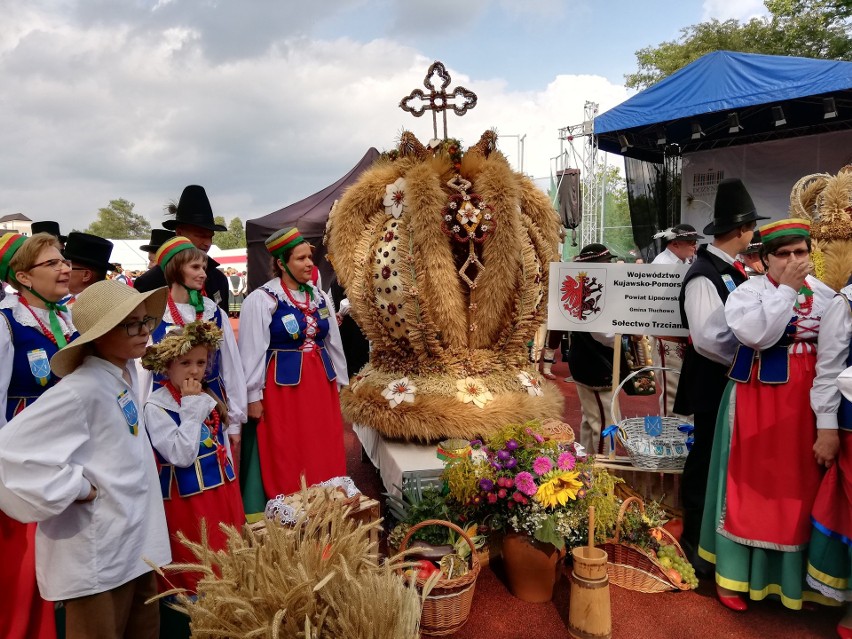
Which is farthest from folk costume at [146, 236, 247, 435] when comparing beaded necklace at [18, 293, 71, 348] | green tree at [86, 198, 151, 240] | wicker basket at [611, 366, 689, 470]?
green tree at [86, 198, 151, 240]

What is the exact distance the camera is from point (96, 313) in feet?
6.33

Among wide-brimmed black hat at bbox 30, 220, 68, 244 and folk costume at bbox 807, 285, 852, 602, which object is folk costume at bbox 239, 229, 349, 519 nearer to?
wide-brimmed black hat at bbox 30, 220, 68, 244

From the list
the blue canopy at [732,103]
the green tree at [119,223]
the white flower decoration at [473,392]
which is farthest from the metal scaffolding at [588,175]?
the green tree at [119,223]

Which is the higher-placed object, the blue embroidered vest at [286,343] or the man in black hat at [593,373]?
the blue embroidered vest at [286,343]

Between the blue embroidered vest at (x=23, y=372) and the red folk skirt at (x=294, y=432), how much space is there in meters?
1.28

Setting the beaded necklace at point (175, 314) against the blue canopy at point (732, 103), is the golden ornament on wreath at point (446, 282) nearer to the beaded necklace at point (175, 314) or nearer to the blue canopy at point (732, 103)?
the beaded necklace at point (175, 314)

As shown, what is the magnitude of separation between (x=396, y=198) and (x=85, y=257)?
6.88ft

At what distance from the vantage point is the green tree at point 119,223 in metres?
68.1

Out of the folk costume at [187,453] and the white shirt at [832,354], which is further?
the white shirt at [832,354]

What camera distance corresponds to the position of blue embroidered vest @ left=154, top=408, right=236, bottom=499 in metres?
2.47

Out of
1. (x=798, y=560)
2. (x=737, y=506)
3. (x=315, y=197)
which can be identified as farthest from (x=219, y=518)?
(x=315, y=197)

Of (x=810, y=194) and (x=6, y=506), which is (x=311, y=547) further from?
(x=810, y=194)

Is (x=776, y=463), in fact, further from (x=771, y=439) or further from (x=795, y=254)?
(x=795, y=254)

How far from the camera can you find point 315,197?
1147 centimetres
